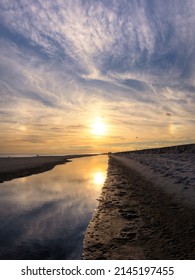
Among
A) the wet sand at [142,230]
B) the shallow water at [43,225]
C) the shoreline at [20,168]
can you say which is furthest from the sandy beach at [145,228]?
the shoreline at [20,168]

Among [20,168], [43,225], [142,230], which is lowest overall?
[20,168]

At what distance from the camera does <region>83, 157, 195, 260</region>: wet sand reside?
5891 mm

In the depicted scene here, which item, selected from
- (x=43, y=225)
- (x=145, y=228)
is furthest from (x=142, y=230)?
(x=43, y=225)

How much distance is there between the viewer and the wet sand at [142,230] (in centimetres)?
589

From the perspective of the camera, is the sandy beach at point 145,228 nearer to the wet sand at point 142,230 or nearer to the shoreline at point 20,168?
the wet sand at point 142,230

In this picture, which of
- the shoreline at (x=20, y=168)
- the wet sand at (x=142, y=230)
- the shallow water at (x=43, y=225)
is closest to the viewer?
the wet sand at (x=142, y=230)

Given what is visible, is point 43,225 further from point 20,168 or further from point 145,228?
point 20,168

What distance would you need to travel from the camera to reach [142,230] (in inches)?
303

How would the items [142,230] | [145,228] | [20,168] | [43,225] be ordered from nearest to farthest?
[142,230]
[145,228]
[43,225]
[20,168]

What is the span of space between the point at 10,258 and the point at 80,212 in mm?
5274

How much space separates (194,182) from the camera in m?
13.5

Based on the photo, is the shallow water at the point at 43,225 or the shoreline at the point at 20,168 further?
the shoreline at the point at 20,168

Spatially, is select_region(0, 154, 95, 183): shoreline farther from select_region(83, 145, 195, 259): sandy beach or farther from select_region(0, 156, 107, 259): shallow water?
select_region(83, 145, 195, 259): sandy beach
